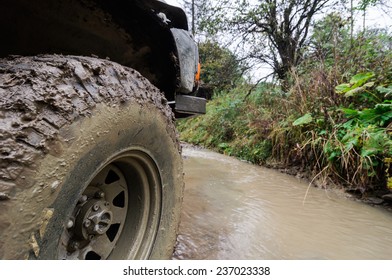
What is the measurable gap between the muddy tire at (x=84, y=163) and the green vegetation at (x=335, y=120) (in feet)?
7.48

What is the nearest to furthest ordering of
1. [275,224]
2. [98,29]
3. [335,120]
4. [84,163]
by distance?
[84,163], [98,29], [275,224], [335,120]

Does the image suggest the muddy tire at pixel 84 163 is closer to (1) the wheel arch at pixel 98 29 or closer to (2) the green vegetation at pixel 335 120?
(1) the wheel arch at pixel 98 29

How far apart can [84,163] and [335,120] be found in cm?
358

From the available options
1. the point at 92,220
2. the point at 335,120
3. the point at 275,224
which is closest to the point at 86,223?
the point at 92,220

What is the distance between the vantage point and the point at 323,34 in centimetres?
638

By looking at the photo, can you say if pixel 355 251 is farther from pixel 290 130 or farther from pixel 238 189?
pixel 290 130

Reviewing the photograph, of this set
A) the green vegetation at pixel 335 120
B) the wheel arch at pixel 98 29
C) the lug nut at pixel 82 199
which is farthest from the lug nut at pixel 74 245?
the green vegetation at pixel 335 120

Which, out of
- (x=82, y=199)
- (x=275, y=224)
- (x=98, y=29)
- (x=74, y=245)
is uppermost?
(x=98, y=29)

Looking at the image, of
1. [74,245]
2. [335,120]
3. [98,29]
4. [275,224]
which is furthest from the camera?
[335,120]

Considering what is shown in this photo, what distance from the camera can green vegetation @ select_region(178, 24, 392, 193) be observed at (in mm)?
2785

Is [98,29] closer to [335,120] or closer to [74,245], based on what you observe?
[74,245]

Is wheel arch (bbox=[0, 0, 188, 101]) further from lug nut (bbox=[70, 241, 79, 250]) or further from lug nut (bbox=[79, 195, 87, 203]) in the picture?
lug nut (bbox=[70, 241, 79, 250])

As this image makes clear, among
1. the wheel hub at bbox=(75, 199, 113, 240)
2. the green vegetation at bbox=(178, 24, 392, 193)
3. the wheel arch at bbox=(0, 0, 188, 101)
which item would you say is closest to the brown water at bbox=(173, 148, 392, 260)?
the green vegetation at bbox=(178, 24, 392, 193)

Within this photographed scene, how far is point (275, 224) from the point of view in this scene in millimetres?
1987
